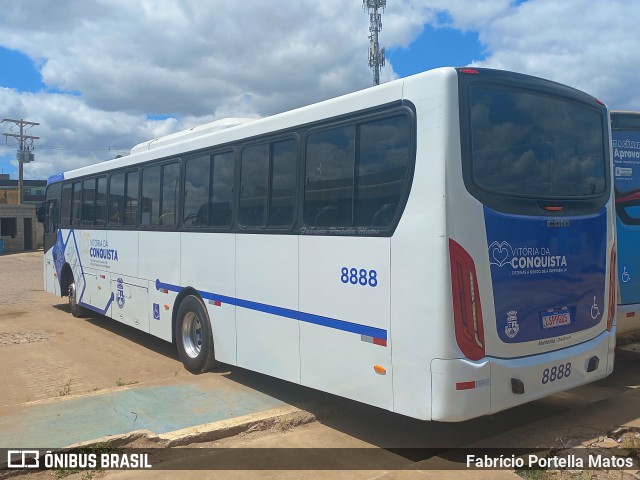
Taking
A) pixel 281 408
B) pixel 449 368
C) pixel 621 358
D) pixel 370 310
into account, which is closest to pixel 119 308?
pixel 281 408

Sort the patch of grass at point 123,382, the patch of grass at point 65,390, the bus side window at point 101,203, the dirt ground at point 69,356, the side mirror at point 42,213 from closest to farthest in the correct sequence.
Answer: the patch of grass at point 65,390
the patch of grass at point 123,382
the dirt ground at point 69,356
the bus side window at point 101,203
the side mirror at point 42,213

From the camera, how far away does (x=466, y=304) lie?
4344 mm

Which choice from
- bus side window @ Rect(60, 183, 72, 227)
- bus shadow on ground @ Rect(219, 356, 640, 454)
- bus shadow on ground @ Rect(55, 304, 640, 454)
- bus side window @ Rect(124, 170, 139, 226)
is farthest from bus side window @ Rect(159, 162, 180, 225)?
bus side window @ Rect(60, 183, 72, 227)

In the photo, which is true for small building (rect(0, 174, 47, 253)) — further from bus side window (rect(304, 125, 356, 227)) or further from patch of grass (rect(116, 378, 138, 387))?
bus side window (rect(304, 125, 356, 227))

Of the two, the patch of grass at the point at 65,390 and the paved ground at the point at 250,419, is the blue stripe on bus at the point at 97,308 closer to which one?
the paved ground at the point at 250,419

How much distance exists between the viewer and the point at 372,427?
226 inches

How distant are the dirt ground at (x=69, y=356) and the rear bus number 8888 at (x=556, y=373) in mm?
4890

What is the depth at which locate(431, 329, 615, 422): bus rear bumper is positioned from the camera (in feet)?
14.0

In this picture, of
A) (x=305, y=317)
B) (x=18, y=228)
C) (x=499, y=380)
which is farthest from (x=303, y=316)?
(x=18, y=228)

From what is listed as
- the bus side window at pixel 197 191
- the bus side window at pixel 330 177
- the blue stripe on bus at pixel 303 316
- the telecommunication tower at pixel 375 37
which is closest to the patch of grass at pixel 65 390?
the blue stripe on bus at pixel 303 316

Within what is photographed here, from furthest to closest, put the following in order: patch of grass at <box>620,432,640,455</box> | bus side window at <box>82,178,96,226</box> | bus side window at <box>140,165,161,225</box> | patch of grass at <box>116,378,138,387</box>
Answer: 1. bus side window at <box>82,178,96,226</box>
2. bus side window at <box>140,165,161,225</box>
3. patch of grass at <box>116,378,138,387</box>
4. patch of grass at <box>620,432,640,455</box>

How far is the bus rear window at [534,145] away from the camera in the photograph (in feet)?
15.0

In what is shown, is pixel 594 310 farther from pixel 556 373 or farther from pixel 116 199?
pixel 116 199

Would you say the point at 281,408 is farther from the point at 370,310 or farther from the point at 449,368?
the point at 449,368
